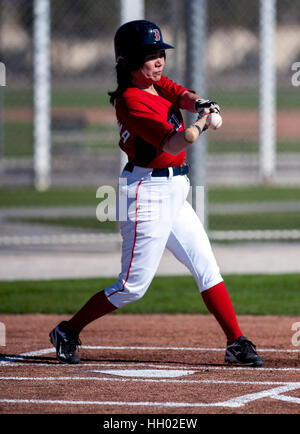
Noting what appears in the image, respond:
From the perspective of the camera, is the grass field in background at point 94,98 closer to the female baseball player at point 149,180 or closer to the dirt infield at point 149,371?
the dirt infield at point 149,371

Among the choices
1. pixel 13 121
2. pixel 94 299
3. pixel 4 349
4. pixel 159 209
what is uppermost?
pixel 13 121

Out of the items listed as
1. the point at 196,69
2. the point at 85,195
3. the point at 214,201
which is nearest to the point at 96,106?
the point at 85,195

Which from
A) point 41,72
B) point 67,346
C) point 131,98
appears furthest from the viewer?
point 41,72

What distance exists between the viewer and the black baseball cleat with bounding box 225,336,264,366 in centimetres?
614

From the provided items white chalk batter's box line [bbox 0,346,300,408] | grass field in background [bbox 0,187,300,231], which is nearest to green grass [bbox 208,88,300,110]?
grass field in background [bbox 0,187,300,231]

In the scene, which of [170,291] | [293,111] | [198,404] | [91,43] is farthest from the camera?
[293,111]

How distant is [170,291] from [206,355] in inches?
121

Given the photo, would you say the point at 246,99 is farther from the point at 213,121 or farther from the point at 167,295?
the point at 213,121

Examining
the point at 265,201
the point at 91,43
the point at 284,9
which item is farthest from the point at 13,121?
the point at 265,201

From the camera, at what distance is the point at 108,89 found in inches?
297

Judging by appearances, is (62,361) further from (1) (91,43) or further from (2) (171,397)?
(1) (91,43)

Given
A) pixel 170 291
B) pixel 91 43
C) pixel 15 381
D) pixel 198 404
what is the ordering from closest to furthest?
pixel 198 404, pixel 15 381, pixel 170 291, pixel 91 43

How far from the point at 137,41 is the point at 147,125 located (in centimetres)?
56

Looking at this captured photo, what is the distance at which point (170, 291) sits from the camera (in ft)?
31.9
